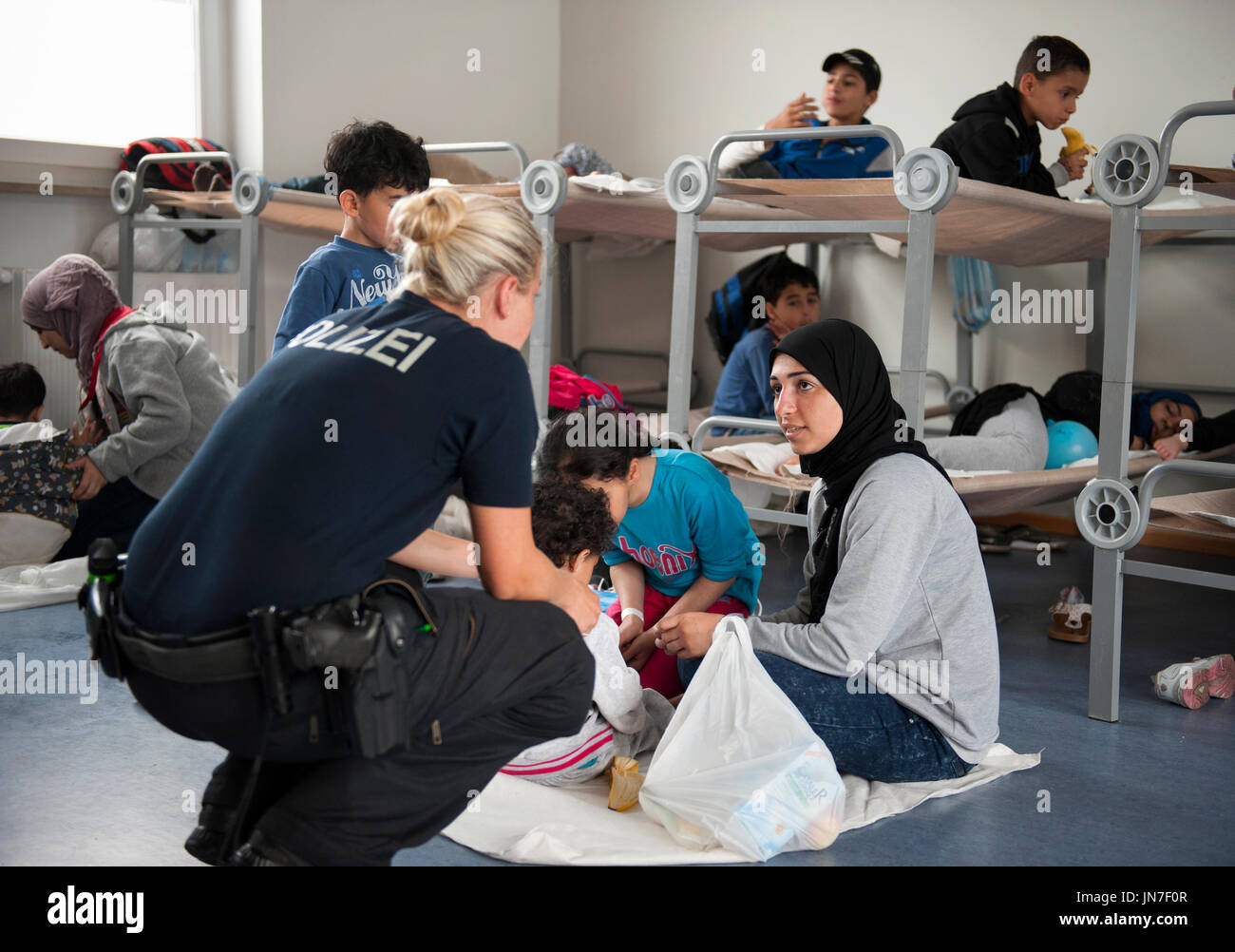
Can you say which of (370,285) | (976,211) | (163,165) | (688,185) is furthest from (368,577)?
(163,165)

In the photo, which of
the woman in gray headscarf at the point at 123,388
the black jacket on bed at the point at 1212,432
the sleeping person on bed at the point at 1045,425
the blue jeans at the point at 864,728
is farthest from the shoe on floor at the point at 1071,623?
the woman in gray headscarf at the point at 123,388

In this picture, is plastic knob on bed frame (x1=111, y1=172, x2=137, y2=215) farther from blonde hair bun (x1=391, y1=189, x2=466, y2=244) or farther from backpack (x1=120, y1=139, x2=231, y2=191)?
blonde hair bun (x1=391, y1=189, x2=466, y2=244)

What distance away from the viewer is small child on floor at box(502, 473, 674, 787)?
7.27 feet

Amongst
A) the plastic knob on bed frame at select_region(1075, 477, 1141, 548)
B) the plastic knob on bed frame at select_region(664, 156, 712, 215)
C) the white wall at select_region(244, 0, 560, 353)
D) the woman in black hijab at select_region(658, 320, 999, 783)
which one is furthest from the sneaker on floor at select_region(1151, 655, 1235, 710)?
the white wall at select_region(244, 0, 560, 353)

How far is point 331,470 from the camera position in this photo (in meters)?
1.49

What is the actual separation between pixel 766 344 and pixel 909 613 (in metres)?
2.50

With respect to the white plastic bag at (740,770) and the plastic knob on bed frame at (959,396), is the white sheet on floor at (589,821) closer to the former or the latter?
the white plastic bag at (740,770)

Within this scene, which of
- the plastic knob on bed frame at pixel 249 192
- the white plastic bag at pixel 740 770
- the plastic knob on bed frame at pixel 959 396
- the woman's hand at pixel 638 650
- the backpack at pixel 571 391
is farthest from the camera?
the plastic knob on bed frame at pixel 959 396

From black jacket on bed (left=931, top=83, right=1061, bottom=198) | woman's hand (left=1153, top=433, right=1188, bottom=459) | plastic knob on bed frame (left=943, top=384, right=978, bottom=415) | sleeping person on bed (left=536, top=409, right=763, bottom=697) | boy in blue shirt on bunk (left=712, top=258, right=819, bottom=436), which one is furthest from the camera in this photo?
plastic knob on bed frame (left=943, top=384, right=978, bottom=415)

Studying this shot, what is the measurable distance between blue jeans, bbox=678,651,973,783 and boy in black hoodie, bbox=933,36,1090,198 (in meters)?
1.95

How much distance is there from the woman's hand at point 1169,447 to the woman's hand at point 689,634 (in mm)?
2422

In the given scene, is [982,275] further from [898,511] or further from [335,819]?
[335,819]

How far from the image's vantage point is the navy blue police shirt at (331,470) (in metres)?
1.48
